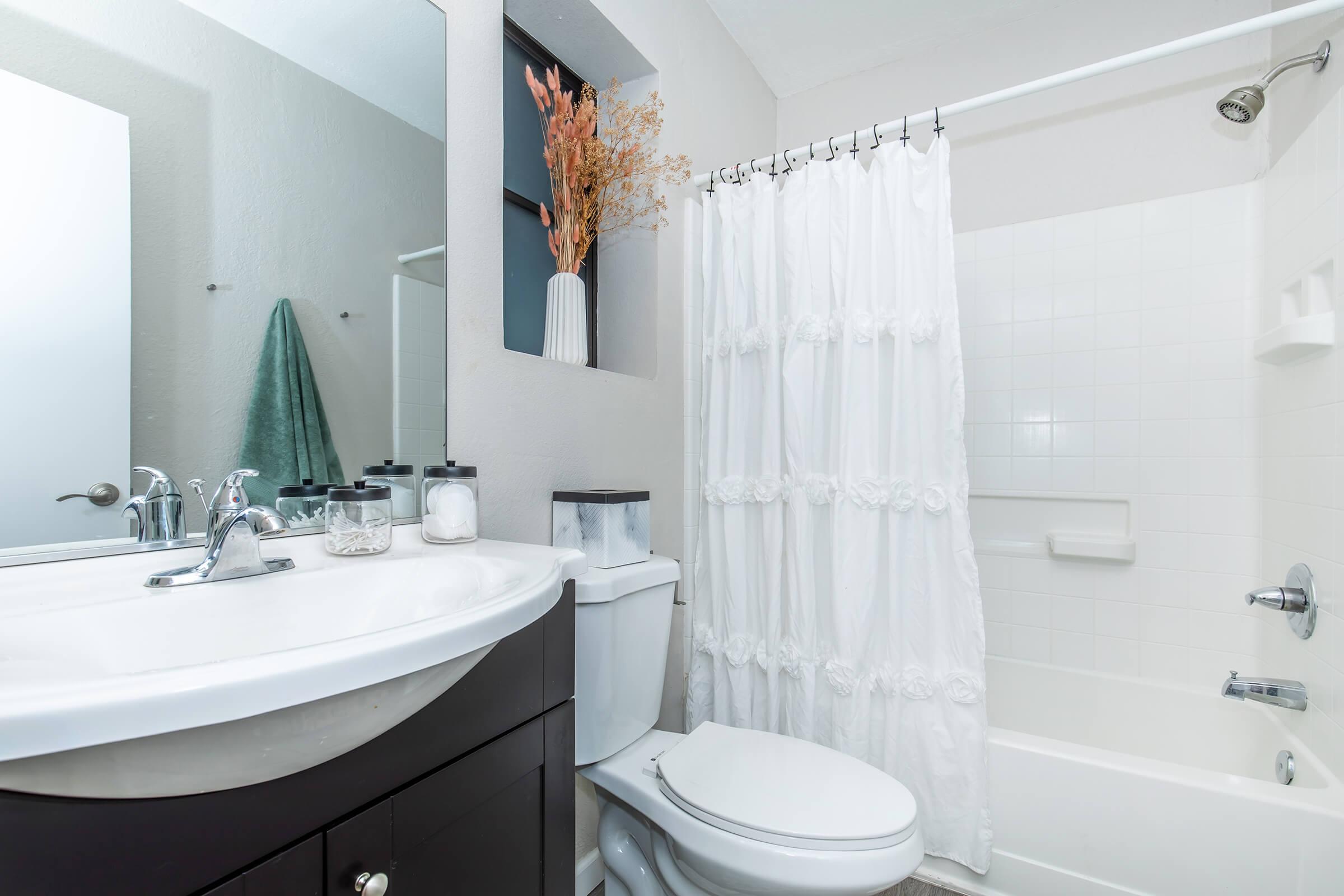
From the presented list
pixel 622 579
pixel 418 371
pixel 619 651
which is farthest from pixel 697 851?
pixel 418 371

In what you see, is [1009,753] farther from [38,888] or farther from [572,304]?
[38,888]

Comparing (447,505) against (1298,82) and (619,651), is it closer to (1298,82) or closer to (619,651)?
(619,651)

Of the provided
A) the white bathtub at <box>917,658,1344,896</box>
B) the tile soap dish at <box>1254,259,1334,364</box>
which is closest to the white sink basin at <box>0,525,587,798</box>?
the white bathtub at <box>917,658,1344,896</box>

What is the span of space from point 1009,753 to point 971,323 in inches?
55.9

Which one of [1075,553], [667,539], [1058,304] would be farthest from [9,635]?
[1058,304]

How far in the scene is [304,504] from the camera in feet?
3.23

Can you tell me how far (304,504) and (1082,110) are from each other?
8.06 ft

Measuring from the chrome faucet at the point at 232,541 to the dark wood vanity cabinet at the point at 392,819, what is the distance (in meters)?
0.34

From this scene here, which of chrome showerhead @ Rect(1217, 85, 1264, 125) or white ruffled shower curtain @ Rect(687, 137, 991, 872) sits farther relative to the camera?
chrome showerhead @ Rect(1217, 85, 1264, 125)

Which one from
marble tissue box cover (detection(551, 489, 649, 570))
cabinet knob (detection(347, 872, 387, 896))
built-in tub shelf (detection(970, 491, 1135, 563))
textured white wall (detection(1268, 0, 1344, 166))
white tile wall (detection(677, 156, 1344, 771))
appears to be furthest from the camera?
built-in tub shelf (detection(970, 491, 1135, 563))

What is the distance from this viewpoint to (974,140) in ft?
7.32

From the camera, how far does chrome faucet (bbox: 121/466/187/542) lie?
31.6 inches

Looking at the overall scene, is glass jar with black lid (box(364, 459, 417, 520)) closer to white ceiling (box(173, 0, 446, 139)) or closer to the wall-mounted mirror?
the wall-mounted mirror

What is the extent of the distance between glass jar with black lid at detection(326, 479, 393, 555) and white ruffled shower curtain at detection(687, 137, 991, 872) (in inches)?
39.4
